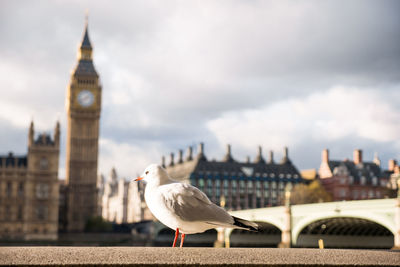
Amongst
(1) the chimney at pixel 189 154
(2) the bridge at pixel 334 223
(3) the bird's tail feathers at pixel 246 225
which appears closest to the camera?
(3) the bird's tail feathers at pixel 246 225

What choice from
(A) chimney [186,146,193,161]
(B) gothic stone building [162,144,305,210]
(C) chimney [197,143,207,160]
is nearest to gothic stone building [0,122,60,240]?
(B) gothic stone building [162,144,305,210]

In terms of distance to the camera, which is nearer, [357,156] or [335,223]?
[335,223]

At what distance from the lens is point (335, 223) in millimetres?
52188

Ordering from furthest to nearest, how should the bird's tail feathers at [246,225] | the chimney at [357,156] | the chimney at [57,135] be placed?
the chimney at [357,156] → the chimney at [57,135] → the bird's tail feathers at [246,225]

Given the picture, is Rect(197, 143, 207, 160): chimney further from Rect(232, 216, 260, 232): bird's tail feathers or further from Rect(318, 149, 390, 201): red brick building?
Rect(232, 216, 260, 232): bird's tail feathers

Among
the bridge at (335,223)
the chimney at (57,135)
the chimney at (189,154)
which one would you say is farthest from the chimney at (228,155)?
the bridge at (335,223)

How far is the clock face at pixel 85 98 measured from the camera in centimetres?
10225

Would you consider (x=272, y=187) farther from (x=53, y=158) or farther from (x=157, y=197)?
(x=157, y=197)

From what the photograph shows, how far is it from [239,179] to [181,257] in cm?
9625

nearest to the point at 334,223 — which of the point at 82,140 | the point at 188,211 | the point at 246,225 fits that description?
the point at 246,225

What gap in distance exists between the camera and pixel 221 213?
5930 mm

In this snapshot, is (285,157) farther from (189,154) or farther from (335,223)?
(335,223)

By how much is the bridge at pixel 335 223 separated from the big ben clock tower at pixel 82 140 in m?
38.6

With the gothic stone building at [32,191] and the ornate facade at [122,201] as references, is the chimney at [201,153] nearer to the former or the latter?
the ornate facade at [122,201]
